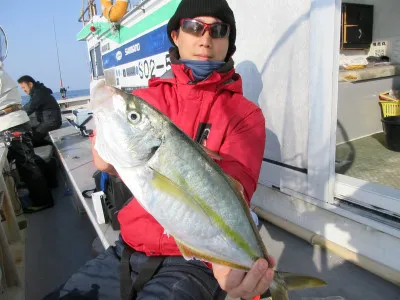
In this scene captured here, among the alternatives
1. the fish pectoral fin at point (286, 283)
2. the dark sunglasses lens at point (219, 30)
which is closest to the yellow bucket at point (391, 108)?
the dark sunglasses lens at point (219, 30)

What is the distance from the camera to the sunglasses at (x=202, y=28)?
196 cm

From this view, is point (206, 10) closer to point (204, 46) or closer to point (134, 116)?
point (204, 46)

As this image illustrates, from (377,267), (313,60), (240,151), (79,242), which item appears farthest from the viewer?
(79,242)

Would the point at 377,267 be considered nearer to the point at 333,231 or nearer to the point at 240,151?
the point at 333,231

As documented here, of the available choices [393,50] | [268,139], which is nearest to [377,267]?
[268,139]

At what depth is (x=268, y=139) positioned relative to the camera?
336 cm

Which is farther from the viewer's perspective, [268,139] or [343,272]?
[268,139]

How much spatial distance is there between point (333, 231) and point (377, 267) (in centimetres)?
45

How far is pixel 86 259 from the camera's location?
3.79 metres

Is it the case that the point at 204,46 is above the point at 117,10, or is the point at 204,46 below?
below

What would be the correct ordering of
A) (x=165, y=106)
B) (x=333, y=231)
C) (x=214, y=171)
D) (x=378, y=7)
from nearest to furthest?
(x=214, y=171) → (x=165, y=106) → (x=333, y=231) → (x=378, y=7)

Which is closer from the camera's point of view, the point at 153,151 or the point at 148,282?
the point at 153,151

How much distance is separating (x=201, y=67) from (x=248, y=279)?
1.32m

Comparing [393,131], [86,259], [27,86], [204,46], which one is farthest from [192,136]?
[27,86]
